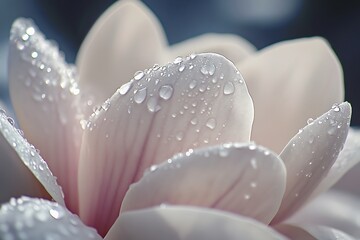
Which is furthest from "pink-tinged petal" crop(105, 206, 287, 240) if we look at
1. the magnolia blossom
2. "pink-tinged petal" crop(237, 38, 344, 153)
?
"pink-tinged petal" crop(237, 38, 344, 153)

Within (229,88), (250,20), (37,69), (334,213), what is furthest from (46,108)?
(250,20)

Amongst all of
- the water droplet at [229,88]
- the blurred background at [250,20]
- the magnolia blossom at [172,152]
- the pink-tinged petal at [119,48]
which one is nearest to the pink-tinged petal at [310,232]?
the magnolia blossom at [172,152]

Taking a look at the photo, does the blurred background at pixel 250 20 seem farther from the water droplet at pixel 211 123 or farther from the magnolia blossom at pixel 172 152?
the water droplet at pixel 211 123

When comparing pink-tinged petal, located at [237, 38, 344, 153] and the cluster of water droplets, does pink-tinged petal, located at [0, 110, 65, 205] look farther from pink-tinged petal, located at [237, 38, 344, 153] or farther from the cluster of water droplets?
pink-tinged petal, located at [237, 38, 344, 153]

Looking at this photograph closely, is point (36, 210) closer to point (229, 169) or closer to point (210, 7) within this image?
point (229, 169)

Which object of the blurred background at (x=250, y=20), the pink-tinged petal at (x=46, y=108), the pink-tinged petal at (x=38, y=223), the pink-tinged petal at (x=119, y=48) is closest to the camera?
the pink-tinged petal at (x=38, y=223)

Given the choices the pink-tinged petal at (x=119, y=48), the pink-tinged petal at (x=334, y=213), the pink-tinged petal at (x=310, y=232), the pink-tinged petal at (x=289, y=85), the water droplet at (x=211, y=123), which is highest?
the water droplet at (x=211, y=123)

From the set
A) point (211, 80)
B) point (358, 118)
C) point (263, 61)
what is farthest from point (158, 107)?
point (358, 118)
